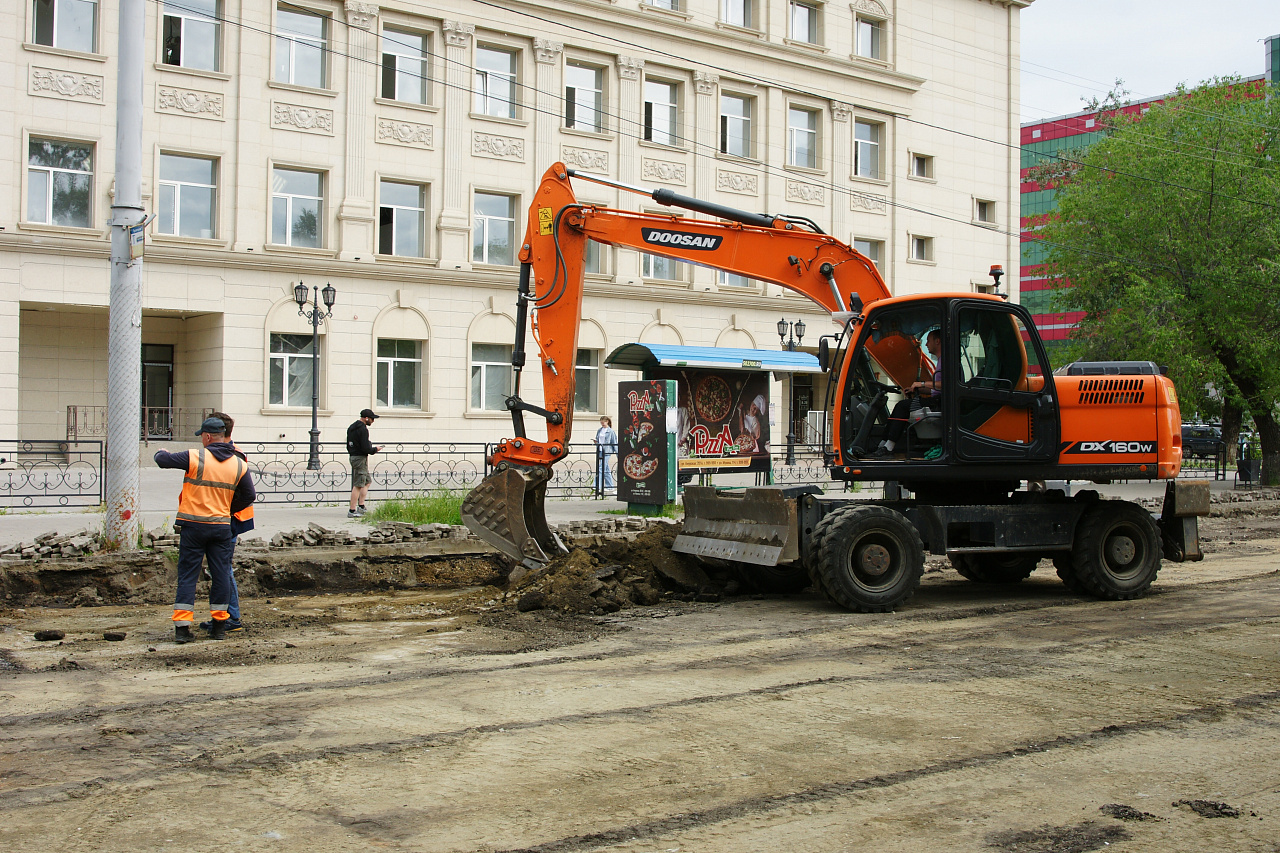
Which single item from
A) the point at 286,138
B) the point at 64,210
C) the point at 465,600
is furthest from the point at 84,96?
the point at 465,600

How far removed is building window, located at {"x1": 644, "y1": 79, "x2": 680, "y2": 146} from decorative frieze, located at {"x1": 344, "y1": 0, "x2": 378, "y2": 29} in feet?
30.0

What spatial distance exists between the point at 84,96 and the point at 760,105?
21.0m

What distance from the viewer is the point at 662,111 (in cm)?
3691

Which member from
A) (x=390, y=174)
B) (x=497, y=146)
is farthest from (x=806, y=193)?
(x=390, y=174)

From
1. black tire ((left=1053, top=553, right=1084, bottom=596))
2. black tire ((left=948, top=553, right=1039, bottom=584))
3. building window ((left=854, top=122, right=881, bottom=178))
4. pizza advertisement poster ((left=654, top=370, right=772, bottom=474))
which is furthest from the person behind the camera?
building window ((left=854, top=122, right=881, bottom=178))

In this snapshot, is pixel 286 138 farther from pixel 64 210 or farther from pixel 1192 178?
pixel 1192 178

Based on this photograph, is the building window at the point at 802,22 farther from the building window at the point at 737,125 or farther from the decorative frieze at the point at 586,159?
the decorative frieze at the point at 586,159

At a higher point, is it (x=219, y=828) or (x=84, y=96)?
(x=84, y=96)

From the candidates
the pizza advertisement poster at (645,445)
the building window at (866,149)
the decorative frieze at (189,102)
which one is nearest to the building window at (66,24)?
the decorative frieze at (189,102)

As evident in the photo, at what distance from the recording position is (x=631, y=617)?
9961 millimetres

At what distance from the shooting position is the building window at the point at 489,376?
3394 centimetres

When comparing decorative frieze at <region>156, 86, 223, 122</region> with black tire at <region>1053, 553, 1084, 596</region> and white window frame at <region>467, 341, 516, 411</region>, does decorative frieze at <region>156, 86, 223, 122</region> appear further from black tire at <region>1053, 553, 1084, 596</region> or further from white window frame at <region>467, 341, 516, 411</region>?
black tire at <region>1053, 553, 1084, 596</region>

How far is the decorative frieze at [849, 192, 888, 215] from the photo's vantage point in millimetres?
40812

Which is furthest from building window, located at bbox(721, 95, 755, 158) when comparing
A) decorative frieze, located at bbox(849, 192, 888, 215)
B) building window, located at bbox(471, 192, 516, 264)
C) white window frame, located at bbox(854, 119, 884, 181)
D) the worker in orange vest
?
the worker in orange vest
